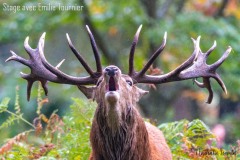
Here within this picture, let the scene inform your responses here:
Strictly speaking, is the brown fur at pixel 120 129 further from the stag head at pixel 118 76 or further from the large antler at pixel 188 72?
the large antler at pixel 188 72

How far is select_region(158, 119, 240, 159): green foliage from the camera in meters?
8.11

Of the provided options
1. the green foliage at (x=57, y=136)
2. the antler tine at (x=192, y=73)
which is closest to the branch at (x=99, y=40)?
the green foliage at (x=57, y=136)

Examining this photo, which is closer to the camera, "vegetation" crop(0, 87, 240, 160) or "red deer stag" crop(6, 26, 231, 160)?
"red deer stag" crop(6, 26, 231, 160)

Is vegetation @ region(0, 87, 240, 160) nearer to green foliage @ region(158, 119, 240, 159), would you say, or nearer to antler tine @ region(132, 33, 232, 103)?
green foliage @ region(158, 119, 240, 159)

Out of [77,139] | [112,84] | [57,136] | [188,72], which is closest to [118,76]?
[112,84]

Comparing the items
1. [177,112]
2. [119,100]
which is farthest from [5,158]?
[177,112]

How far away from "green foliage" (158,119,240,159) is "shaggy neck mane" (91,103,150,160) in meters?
1.10

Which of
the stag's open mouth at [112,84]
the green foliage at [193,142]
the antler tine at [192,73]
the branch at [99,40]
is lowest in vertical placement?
the green foliage at [193,142]

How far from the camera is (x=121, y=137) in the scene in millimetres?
7000

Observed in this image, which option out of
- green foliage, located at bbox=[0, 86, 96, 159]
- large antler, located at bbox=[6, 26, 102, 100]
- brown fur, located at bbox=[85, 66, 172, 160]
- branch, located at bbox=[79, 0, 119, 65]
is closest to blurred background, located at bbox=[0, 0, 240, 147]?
branch, located at bbox=[79, 0, 119, 65]

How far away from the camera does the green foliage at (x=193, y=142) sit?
26.6 feet

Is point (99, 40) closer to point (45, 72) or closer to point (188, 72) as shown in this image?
point (45, 72)

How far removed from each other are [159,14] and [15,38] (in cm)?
302

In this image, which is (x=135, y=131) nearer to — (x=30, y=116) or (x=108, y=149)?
(x=108, y=149)
